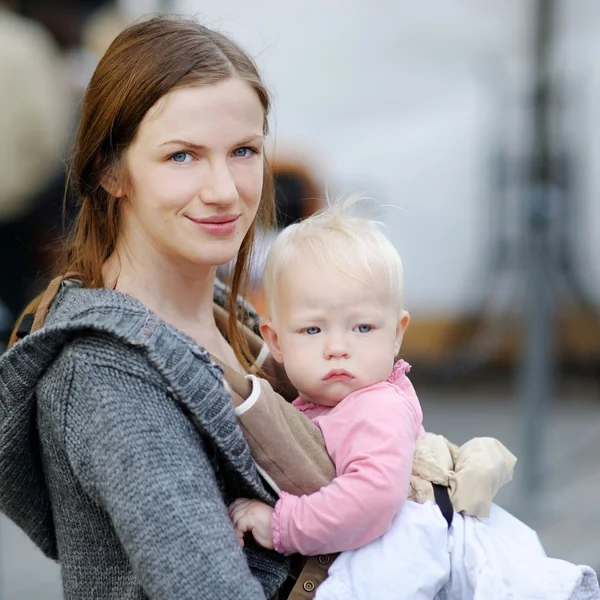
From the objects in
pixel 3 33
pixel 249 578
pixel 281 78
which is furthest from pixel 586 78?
pixel 249 578

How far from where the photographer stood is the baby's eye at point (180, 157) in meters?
1.71

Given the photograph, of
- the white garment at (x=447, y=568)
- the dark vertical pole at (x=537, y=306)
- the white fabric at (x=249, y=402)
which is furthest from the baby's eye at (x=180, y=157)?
the dark vertical pole at (x=537, y=306)

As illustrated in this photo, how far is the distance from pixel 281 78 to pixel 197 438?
14.4ft

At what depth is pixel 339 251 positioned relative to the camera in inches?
71.1

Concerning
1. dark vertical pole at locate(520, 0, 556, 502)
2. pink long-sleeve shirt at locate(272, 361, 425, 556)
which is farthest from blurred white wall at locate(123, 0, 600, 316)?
pink long-sleeve shirt at locate(272, 361, 425, 556)

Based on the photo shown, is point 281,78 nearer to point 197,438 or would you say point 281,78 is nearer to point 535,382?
point 535,382

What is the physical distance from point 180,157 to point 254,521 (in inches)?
21.3

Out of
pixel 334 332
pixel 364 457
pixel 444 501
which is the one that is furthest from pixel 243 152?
pixel 444 501

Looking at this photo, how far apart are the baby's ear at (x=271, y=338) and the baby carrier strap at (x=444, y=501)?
34 centimetres

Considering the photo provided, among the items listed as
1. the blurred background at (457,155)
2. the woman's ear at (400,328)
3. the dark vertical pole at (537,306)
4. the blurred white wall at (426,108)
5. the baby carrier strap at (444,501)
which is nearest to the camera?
the baby carrier strap at (444,501)

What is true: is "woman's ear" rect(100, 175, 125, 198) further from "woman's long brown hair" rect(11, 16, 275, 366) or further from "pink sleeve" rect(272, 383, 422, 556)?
"pink sleeve" rect(272, 383, 422, 556)

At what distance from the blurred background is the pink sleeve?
10.9 ft

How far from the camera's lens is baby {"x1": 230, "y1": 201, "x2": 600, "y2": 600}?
1.65 m

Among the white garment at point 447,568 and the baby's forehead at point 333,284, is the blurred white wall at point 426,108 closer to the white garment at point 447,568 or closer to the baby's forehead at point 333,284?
the baby's forehead at point 333,284
